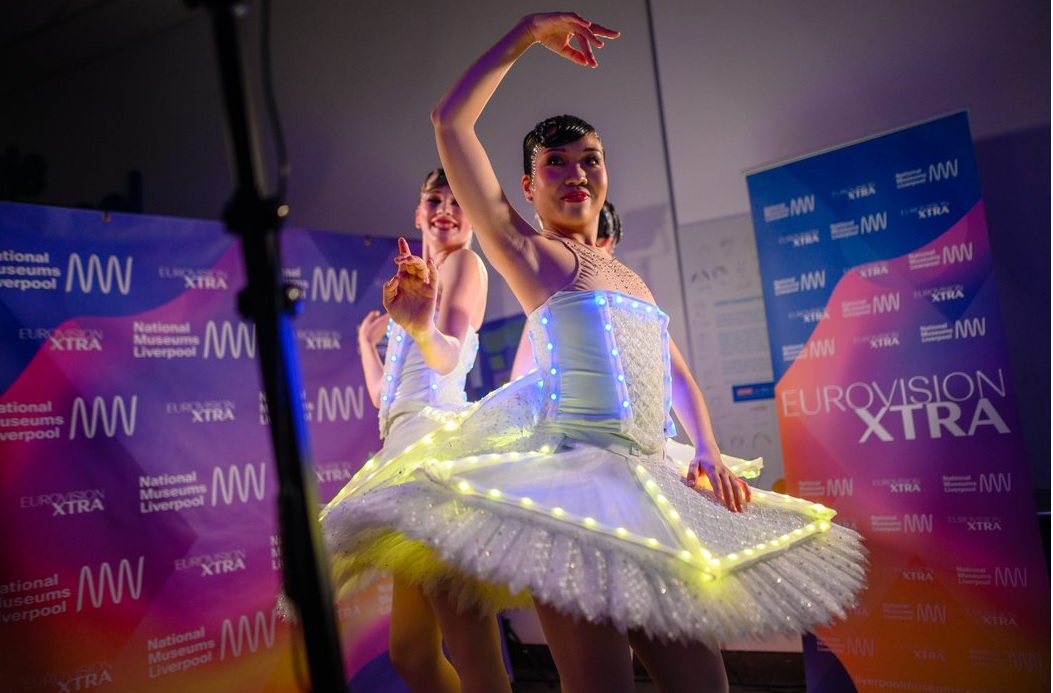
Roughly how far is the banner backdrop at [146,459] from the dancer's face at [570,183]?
152 centimetres

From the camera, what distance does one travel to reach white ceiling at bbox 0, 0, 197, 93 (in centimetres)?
477

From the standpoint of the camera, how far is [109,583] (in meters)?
2.99

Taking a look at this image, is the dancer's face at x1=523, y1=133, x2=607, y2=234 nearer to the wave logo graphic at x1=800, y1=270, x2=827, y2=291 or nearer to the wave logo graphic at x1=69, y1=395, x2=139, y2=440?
Answer: the wave logo graphic at x1=800, y1=270, x2=827, y2=291

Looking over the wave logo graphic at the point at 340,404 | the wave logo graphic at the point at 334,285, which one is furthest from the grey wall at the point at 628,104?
the wave logo graphic at the point at 340,404

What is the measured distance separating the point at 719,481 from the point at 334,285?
2.50 meters

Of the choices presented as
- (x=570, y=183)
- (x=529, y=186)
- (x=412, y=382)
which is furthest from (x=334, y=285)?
(x=570, y=183)

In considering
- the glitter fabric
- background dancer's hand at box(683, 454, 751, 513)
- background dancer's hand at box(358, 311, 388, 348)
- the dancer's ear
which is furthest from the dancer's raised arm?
background dancer's hand at box(358, 311, 388, 348)

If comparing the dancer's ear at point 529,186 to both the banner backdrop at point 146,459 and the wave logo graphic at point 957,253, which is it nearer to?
the banner backdrop at point 146,459

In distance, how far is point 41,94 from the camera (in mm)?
5547

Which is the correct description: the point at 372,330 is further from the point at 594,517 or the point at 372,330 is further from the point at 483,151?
the point at 594,517

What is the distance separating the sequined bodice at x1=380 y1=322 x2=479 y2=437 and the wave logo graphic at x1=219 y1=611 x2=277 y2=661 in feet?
4.26

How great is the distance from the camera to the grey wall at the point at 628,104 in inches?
126

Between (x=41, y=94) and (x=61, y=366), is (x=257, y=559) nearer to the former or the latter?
(x=61, y=366)

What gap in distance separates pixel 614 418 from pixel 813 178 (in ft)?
6.72
